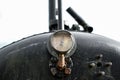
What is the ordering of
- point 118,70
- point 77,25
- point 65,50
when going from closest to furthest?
point 65,50, point 118,70, point 77,25

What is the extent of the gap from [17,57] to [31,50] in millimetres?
177

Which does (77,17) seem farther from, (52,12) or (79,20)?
(52,12)

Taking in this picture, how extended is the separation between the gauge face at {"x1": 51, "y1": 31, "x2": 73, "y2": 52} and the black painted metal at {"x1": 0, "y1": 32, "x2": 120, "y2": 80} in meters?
0.25

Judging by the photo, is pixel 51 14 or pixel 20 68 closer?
pixel 20 68

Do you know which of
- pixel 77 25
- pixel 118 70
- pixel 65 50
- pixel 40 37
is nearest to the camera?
pixel 65 50

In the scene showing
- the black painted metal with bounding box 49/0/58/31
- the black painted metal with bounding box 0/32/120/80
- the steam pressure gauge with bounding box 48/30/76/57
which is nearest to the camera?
the steam pressure gauge with bounding box 48/30/76/57

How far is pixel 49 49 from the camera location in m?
4.19

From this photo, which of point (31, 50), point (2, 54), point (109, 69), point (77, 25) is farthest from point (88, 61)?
point (77, 25)

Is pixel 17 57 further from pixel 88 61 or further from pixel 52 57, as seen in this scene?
pixel 88 61

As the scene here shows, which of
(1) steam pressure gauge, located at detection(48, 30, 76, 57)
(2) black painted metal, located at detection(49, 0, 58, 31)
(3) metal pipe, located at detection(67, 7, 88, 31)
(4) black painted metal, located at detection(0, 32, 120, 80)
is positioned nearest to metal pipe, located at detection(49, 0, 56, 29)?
(2) black painted metal, located at detection(49, 0, 58, 31)

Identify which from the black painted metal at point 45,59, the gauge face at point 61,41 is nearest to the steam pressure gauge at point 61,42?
the gauge face at point 61,41

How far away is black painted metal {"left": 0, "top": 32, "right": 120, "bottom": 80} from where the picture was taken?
13.5ft

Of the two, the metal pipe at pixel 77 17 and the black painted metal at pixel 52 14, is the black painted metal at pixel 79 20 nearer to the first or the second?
the metal pipe at pixel 77 17

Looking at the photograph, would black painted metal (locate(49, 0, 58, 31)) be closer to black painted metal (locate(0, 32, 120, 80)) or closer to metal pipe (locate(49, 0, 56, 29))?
metal pipe (locate(49, 0, 56, 29))
